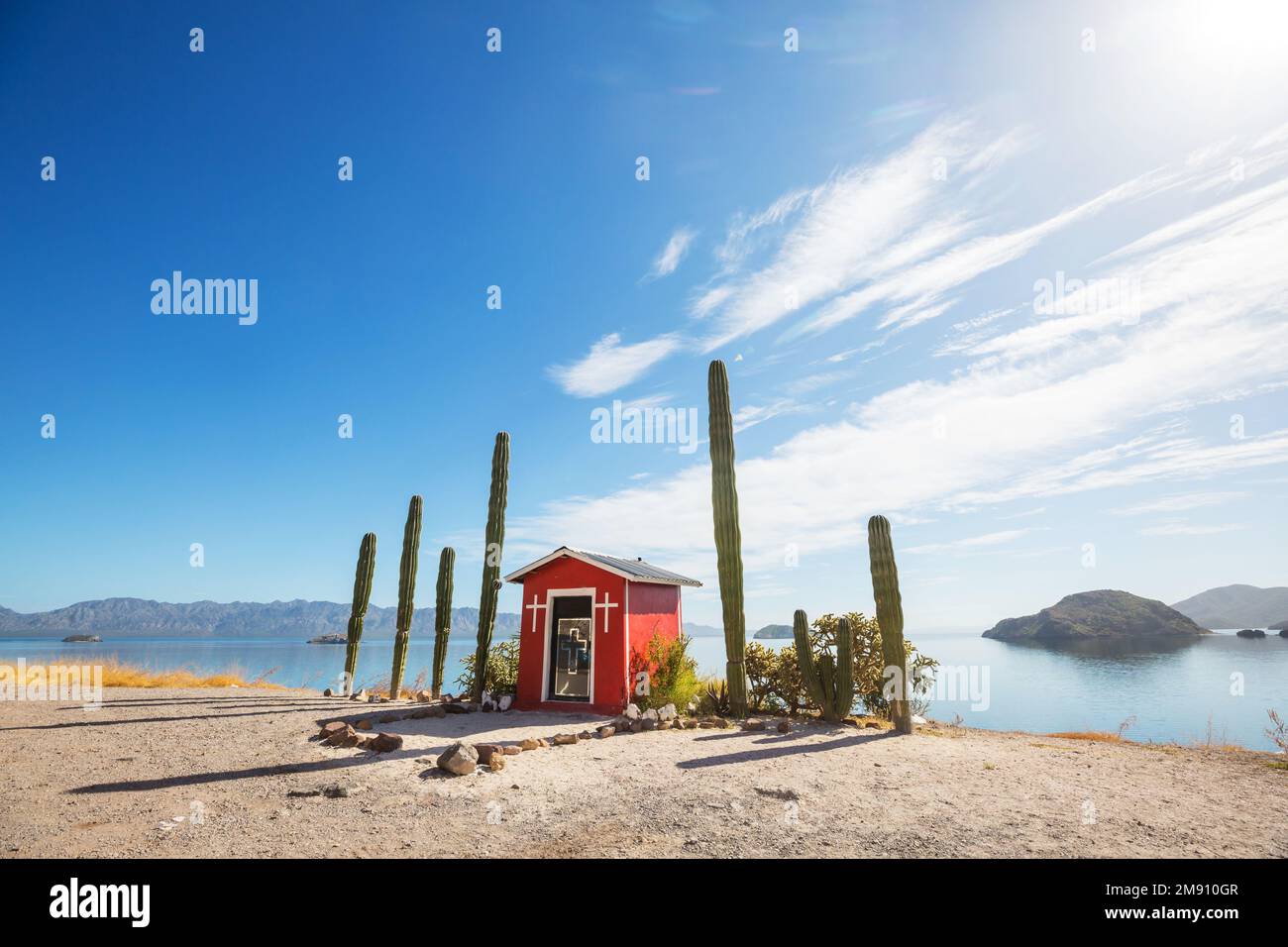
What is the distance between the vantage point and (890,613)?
11984 mm

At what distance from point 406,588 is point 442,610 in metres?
1.30

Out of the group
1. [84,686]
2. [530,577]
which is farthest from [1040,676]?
[84,686]

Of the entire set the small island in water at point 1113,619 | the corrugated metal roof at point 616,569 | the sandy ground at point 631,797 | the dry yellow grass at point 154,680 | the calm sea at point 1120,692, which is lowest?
the small island in water at point 1113,619

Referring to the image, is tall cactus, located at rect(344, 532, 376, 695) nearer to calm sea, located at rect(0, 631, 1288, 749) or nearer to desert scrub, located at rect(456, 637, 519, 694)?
calm sea, located at rect(0, 631, 1288, 749)

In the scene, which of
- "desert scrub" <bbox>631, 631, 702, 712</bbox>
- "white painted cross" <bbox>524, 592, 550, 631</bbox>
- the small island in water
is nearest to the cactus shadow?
"desert scrub" <bbox>631, 631, 702, 712</bbox>

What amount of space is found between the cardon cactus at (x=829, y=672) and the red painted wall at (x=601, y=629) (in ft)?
11.3

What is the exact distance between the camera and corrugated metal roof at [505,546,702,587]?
13.6 metres

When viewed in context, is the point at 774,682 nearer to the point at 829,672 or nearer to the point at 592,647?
the point at 829,672

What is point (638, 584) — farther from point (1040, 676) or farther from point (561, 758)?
point (1040, 676)

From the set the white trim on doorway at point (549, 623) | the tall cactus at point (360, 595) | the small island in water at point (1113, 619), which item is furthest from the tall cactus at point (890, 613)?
the small island in water at point (1113, 619)

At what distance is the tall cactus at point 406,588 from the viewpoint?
16766mm

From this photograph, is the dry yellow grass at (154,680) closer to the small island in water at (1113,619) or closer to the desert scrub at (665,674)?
the desert scrub at (665,674)
